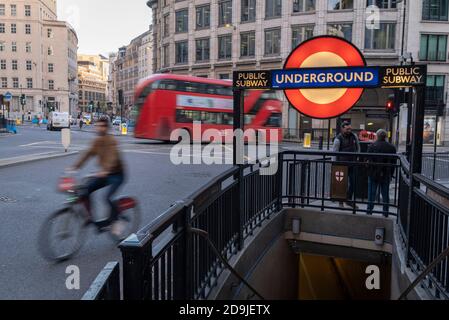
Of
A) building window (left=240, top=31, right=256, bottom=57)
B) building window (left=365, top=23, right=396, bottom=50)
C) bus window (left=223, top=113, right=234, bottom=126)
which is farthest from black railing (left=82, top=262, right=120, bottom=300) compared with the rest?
building window (left=240, top=31, right=256, bottom=57)

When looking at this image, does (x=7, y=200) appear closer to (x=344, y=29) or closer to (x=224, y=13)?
(x=344, y=29)

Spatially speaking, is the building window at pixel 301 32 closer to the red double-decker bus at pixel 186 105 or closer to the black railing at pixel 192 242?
the red double-decker bus at pixel 186 105

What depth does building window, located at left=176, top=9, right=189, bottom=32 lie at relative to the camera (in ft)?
169

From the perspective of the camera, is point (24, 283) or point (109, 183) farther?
point (109, 183)

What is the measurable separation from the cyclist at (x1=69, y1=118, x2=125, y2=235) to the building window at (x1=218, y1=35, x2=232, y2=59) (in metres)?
43.6

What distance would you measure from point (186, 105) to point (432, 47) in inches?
1002

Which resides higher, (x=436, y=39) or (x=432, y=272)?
(x=436, y=39)

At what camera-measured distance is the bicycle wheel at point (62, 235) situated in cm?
514

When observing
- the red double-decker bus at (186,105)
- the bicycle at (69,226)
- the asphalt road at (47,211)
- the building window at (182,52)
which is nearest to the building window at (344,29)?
the red double-decker bus at (186,105)

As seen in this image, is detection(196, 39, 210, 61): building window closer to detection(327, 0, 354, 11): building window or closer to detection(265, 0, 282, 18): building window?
detection(265, 0, 282, 18): building window
